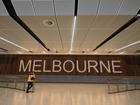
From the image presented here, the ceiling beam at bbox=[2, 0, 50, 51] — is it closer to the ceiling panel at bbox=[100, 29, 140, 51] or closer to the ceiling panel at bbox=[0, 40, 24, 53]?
the ceiling panel at bbox=[0, 40, 24, 53]

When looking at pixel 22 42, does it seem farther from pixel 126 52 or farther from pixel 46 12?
pixel 126 52

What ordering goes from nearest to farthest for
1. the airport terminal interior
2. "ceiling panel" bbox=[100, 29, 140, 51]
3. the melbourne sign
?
the airport terminal interior, "ceiling panel" bbox=[100, 29, 140, 51], the melbourne sign

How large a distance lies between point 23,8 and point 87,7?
2.92 ft

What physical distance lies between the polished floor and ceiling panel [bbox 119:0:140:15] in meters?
3.02

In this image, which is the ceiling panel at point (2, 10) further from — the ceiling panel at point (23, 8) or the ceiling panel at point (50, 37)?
the ceiling panel at point (50, 37)

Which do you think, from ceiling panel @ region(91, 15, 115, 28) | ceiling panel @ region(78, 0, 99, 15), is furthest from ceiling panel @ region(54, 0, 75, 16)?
ceiling panel @ region(91, 15, 115, 28)

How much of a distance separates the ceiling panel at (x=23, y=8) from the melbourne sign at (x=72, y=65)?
2.25 meters

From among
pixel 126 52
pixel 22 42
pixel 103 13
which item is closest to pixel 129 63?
pixel 126 52

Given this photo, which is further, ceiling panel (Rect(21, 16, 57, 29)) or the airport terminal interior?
the airport terminal interior

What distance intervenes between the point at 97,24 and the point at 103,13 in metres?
0.44

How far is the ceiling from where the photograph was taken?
229 cm

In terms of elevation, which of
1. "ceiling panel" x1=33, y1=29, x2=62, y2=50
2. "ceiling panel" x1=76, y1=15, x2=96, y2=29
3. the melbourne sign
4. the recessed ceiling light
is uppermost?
the recessed ceiling light

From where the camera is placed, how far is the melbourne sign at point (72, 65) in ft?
14.8

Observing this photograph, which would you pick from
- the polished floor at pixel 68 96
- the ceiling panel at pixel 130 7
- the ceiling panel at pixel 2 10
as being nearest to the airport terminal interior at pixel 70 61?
the polished floor at pixel 68 96
